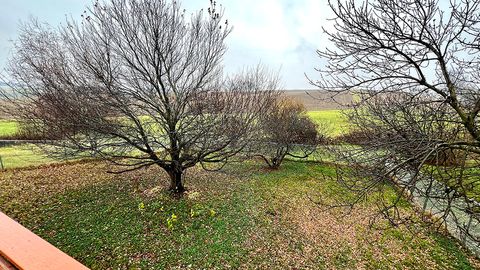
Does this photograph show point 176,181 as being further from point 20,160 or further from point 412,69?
point 20,160

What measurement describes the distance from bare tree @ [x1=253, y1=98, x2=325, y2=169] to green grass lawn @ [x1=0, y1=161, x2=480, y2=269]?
3.19 metres

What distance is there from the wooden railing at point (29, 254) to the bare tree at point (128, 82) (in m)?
5.77

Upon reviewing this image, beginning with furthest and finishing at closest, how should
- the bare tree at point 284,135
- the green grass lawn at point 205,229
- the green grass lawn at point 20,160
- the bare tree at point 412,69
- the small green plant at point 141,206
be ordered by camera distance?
1. the bare tree at point 284,135
2. the green grass lawn at point 20,160
3. the small green plant at point 141,206
4. the green grass lawn at point 205,229
5. the bare tree at point 412,69

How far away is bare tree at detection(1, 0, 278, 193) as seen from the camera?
6.00 m

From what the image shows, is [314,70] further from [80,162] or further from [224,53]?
[80,162]

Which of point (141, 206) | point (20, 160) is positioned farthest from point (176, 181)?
Answer: point (20, 160)

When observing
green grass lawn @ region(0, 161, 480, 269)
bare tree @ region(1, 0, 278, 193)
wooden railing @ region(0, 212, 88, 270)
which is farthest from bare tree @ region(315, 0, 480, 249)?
Answer: bare tree @ region(1, 0, 278, 193)

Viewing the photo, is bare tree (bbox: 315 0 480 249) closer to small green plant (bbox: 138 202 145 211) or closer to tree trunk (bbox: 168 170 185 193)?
tree trunk (bbox: 168 170 185 193)

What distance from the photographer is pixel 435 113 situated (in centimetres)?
374

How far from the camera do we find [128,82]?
652 cm

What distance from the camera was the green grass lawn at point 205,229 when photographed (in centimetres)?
543

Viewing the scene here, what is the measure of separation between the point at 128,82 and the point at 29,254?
6.26m

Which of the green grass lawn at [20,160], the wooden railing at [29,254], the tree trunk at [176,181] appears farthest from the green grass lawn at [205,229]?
the wooden railing at [29,254]

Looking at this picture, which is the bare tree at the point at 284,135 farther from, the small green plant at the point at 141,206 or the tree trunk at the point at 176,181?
the small green plant at the point at 141,206
